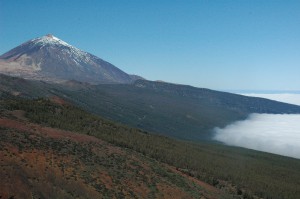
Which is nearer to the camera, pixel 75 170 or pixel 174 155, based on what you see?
pixel 75 170

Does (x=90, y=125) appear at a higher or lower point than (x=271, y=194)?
higher

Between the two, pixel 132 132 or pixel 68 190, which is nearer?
pixel 68 190

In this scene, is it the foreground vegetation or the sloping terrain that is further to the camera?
the foreground vegetation

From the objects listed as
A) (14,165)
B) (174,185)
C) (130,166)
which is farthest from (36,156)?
(174,185)

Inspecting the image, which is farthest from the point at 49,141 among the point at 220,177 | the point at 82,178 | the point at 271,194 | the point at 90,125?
the point at 271,194

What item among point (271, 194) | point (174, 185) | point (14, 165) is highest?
→ point (14, 165)

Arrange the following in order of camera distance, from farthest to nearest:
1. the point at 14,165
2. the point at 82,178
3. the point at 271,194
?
the point at 271,194 < the point at 82,178 < the point at 14,165

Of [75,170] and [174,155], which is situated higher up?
[75,170]

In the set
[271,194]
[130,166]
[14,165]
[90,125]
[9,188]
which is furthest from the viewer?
[90,125]

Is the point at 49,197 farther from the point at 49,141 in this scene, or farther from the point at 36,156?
the point at 49,141

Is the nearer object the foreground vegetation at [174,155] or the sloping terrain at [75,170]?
the sloping terrain at [75,170]
